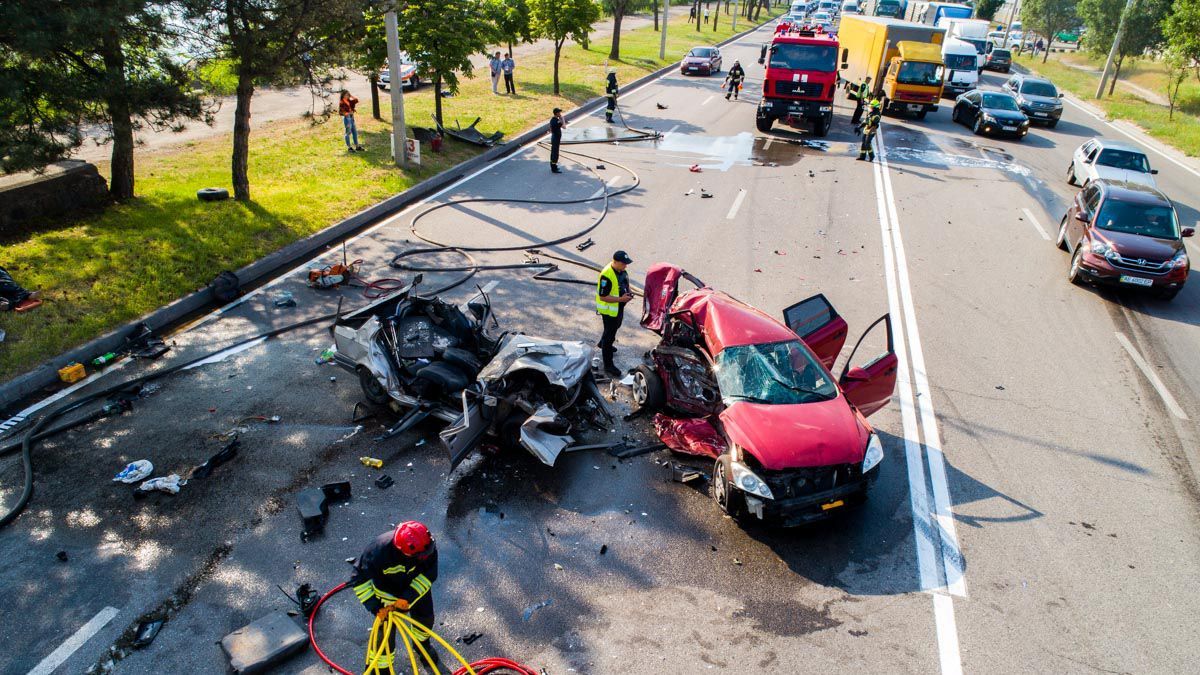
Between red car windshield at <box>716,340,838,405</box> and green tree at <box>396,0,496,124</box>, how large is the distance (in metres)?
14.2

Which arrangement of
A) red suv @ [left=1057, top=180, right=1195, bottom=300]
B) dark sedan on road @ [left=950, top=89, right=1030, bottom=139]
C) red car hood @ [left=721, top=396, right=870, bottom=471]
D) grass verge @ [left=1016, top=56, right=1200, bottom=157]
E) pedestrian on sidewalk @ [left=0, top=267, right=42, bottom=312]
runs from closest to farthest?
red car hood @ [left=721, top=396, right=870, bottom=471], pedestrian on sidewalk @ [left=0, top=267, right=42, bottom=312], red suv @ [left=1057, top=180, right=1195, bottom=300], dark sedan on road @ [left=950, top=89, right=1030, bottom=139], grass verge @ [left=1016, top=56, right=1200, bottom=157]

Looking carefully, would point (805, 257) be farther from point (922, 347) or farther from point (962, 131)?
point (962, 131)

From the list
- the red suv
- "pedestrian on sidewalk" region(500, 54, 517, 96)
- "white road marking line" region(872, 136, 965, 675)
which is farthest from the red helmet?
"pedestrian on sidewalk" region(500, 54, 517, 96)

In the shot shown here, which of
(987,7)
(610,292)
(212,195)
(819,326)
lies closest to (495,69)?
(212,195)

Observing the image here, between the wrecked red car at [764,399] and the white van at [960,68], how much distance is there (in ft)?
99.5

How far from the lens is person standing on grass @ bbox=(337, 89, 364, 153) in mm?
17828

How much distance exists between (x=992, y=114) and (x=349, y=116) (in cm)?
2140

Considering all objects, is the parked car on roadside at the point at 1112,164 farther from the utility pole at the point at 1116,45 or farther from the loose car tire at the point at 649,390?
the utility pole at the point at 1116,45

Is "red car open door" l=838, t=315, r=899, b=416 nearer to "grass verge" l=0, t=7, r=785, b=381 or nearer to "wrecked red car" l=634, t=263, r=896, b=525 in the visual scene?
"wrecked red car" l=634, t=263, r=896, b=525

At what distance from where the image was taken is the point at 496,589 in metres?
5.97

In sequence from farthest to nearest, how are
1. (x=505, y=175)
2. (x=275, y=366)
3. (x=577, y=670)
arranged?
(x=505, y=175) → (x=275, y=366) → (x=577, y=670)

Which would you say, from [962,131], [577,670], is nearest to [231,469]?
[577,670]

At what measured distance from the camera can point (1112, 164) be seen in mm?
18344

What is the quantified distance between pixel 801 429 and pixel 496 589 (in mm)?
3222
